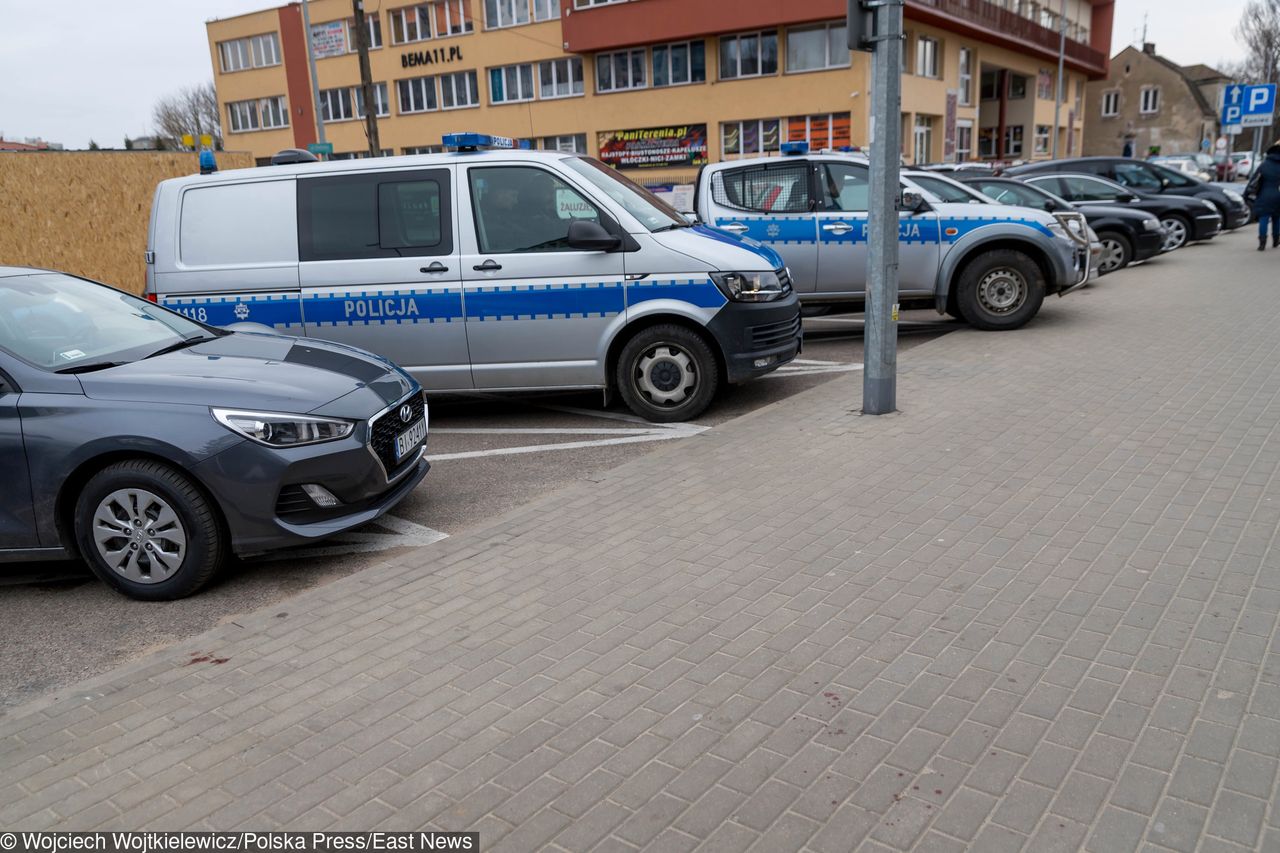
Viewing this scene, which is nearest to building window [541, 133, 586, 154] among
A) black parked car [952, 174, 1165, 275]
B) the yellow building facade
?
the yellow building facade

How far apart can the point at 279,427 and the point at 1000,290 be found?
27.0 feet

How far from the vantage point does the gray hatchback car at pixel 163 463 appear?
14.8 feet

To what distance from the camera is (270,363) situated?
206 inches

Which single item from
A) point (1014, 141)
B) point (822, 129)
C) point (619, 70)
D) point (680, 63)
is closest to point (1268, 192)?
point (822, 129)

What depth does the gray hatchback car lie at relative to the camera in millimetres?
4512

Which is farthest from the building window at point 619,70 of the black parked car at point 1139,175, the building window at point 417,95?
the black parked car at point 1139,175

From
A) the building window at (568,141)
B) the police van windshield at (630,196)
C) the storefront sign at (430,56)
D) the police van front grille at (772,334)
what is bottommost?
the police van front grille at (772,334)

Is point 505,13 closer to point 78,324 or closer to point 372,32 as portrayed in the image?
point 372,32

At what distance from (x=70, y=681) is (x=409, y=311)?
13.2 feet

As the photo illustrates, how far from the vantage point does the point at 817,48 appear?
35312mm

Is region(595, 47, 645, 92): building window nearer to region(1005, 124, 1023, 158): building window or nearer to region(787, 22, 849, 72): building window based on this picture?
region(787, 22, 849, 72): building window

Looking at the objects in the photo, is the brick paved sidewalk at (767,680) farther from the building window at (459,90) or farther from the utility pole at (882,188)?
the building window at (459,90)

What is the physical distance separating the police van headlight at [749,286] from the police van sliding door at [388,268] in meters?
1.99

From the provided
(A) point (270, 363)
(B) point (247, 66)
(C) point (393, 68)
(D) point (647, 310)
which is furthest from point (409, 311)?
(B) point (247, 66)
